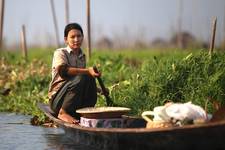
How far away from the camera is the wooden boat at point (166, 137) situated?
5492 millimetres

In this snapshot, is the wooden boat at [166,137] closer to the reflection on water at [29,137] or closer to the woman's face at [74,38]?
the reflection on water at [29,137]

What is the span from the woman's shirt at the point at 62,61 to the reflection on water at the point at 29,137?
23.3 inches

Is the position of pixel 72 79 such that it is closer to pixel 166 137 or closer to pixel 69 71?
pixel 69 71

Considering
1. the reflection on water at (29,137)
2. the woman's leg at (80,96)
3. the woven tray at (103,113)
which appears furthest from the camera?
the reflection on water at (29,137)

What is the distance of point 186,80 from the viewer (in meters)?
8.52

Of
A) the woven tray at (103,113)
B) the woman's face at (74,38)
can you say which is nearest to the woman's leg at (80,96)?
the woven tray at (103,113)

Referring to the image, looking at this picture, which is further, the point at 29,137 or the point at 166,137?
the point at 29,137

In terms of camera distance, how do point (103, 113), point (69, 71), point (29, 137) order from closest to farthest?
point (103, 113) → point (69, 71) → point (29, 137)

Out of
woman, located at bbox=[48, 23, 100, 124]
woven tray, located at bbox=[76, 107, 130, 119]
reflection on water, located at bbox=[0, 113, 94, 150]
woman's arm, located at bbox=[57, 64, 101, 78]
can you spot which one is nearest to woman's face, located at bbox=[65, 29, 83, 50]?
woman, located at bbox=[48, 23, 100, 124]

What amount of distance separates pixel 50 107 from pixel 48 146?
2.21 feet

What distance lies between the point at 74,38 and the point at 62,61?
293 millimetres

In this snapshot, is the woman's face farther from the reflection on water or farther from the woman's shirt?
the reflection on water

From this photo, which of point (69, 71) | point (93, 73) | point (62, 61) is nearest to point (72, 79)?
point (69, 71)

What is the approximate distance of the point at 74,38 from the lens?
7348 mm
